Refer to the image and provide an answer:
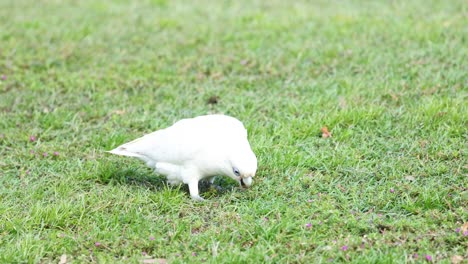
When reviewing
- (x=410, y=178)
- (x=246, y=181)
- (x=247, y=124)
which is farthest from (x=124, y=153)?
(x=410, y=178)

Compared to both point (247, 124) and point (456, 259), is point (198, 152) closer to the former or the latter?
point (247, 124)

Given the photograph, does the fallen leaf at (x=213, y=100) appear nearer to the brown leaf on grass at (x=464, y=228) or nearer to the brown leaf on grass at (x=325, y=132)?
the brown leaf on grass at (x=325, y=132)

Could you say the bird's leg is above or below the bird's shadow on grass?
above

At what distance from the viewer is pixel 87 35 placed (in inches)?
321

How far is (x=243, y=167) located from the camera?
451 centimetres

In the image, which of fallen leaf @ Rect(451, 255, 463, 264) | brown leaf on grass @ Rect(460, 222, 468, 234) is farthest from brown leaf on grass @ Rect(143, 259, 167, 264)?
brown leaf on grass @ Rect(460, 222, 468, 234)

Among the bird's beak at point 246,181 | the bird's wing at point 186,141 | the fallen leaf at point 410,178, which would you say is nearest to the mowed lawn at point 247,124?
the fallen leaf at point 410,178

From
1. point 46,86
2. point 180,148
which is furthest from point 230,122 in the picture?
point 46,86

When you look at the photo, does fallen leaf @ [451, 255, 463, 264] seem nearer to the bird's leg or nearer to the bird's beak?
the bird's beak

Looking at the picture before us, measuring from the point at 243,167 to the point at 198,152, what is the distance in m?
0.35

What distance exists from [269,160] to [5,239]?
1949mm

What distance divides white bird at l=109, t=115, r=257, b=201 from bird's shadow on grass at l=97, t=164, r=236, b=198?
86 mm

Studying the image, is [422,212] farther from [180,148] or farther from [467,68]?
[467,68]

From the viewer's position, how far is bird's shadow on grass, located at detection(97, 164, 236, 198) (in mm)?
4934
